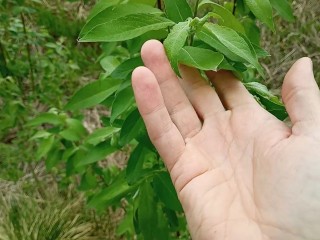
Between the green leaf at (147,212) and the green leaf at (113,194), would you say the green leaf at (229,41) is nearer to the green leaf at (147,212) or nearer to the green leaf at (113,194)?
the green leaf at (147,212)

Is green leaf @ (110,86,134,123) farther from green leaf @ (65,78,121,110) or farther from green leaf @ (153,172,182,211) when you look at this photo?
green leaf @ (153,172,182,211)

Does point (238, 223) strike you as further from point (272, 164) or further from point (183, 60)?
point (183, 60)

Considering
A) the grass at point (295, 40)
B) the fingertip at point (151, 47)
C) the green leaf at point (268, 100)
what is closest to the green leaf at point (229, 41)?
the fingertip at point (151, 47)

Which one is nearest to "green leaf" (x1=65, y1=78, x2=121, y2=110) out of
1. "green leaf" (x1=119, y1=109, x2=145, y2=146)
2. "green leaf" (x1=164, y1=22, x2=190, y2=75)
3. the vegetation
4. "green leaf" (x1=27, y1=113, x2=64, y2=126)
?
the vegetation

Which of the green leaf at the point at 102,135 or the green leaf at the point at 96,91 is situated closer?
the green leaf at the point at 96,91

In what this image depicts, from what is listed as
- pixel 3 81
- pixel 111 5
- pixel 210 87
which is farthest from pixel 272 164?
pixel 3 81

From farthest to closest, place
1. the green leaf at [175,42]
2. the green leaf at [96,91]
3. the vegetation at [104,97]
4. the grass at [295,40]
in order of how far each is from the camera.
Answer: the grass at [295,40]
the green leaf at [96,91]
the vegetation at [104,97]
the green leaf at [175,42]
